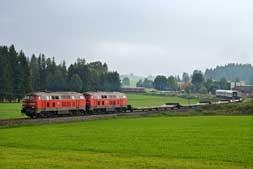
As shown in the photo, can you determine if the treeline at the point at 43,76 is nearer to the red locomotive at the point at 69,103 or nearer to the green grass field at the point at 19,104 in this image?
the green grass field at the point at 19,104

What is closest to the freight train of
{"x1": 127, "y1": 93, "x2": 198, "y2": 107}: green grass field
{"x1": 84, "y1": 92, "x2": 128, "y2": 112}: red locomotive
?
{"x1": 127, "y1": 93, "x2": 198, "y2": 107}: green grass field

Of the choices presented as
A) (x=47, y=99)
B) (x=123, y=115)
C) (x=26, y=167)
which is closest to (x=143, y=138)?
(x=26, y=167)

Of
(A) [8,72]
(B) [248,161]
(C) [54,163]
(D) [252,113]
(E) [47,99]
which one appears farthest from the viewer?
(A) [8,72]

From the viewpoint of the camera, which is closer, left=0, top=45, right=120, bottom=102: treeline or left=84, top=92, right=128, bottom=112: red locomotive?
left=84, top=92, right=128, bottom=112: red locomotive

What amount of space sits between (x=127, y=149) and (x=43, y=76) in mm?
115152

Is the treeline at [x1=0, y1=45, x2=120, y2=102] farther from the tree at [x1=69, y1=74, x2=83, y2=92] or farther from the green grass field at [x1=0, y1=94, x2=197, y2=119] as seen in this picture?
the green grass field at [x1=0, y1=94, x2=197, y2=119]

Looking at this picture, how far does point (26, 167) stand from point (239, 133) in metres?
26.5

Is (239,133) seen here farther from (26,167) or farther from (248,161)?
(26,167)

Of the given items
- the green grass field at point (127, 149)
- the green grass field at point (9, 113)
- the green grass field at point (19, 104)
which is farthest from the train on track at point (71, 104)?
the green grass field at point (127, 149)

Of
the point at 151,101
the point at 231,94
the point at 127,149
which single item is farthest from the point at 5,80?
the point at 127,149

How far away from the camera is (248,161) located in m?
27.1

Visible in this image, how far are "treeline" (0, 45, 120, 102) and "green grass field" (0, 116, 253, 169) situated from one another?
70955mm

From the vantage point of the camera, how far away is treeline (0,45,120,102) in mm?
113562

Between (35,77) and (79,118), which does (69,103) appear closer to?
(79,118)
